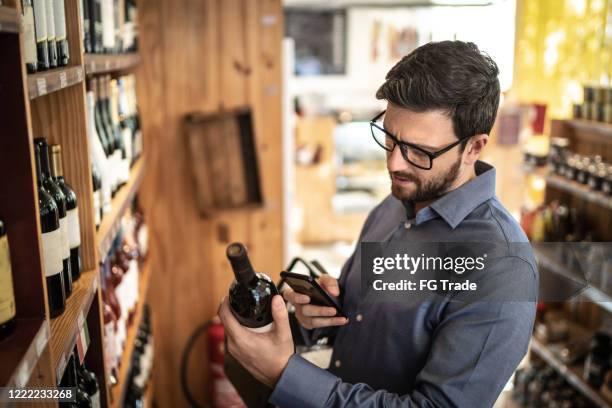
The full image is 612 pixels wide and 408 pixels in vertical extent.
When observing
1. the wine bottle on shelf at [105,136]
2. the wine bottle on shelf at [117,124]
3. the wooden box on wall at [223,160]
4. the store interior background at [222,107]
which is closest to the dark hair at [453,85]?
the store interior background at [222,107]

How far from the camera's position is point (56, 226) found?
1.37 m

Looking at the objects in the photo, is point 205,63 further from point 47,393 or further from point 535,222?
point 47,393

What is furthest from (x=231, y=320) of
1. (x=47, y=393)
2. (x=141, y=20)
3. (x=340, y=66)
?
(x=340, y=66)

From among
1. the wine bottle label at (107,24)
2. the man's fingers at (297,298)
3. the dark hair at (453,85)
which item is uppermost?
the wine bottle label at (107,24)

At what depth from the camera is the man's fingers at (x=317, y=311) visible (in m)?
1.78

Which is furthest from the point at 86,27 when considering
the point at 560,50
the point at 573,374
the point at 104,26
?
the point at 560,50

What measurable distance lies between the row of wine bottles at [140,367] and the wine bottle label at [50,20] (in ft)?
5.26

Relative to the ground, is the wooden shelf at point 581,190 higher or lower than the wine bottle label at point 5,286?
lower

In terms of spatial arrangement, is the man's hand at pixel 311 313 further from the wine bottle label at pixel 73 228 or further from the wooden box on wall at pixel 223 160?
the wooden box on wall at pixel 223 160

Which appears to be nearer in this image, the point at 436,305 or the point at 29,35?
the point at 29,35

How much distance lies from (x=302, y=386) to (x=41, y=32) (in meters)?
0.98

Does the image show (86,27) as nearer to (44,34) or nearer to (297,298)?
(44,34)

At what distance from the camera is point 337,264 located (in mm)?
6914

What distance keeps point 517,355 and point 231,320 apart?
0.66 metres
